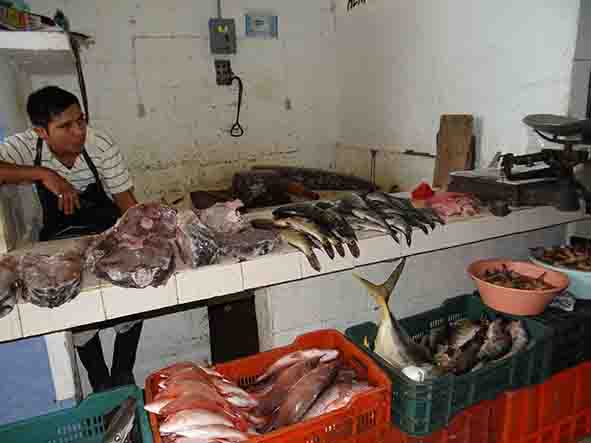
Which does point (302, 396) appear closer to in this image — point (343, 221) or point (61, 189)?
point (343, 221)

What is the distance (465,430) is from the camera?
1.94 metres

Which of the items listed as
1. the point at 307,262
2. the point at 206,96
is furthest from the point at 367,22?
the point at 307,262

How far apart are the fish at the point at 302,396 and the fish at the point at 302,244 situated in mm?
463

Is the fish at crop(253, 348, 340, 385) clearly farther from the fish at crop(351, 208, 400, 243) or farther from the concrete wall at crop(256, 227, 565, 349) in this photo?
the fish at crop(351, 208, 400, 243)

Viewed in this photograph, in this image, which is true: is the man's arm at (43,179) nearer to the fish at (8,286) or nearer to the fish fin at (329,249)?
the fish at (8,286)

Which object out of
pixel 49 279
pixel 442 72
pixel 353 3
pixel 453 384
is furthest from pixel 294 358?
pixel 353 3

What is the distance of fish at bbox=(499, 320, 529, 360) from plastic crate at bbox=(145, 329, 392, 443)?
0.65 metres

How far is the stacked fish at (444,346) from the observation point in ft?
6.39

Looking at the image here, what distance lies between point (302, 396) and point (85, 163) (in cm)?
214

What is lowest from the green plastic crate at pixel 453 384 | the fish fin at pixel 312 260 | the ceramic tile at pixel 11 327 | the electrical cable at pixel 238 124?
the green plastic crate at pixel 453 384

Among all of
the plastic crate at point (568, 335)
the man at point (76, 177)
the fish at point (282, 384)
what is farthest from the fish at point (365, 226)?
the man at point (76, 177)

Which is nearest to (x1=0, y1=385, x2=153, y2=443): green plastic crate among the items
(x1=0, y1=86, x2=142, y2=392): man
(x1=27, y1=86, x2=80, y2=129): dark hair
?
(x1=0, y1=86, x2=142, y2=392): man

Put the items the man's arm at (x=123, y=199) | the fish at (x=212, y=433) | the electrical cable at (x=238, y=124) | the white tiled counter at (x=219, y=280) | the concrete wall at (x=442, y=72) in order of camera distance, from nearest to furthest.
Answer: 1. the fish at (x=212, y=433)
2. the white tiled counter at (x=219, y=280)
3. the man's arm at (x=123, y=199)
4. the concrete wall at (x=442, y=72)
5. the electrical cable at (x=238, y=124)

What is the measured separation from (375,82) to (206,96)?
2.28m
